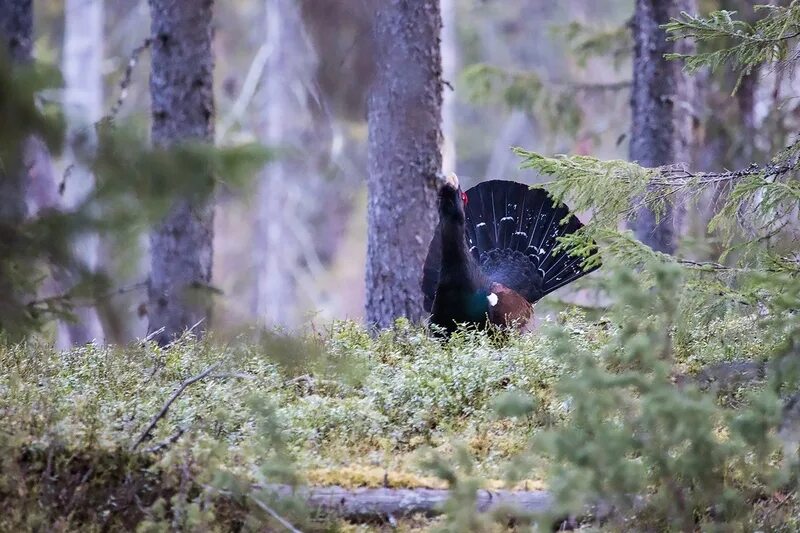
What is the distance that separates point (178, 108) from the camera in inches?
346

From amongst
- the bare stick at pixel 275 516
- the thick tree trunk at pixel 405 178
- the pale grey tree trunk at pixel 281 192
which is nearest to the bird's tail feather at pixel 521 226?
the thick tree trunk at pixel 405 178

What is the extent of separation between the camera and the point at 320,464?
4.82m

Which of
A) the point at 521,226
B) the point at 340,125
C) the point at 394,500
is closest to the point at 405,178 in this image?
the point at 521,226

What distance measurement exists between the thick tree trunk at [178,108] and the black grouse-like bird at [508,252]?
227 centimetres

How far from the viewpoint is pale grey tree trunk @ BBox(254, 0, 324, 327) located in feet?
68.1

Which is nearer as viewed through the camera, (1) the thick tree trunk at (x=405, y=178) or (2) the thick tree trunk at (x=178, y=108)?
(1) the thick tree trunk at (x=405, y=178)

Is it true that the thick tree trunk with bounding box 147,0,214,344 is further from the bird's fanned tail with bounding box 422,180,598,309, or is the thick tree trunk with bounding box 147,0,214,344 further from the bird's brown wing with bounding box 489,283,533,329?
the bird's brown wing with bounding box 489,283,533,329

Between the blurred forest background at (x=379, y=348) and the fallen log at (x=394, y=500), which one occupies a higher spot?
the blurred forest background at (x=379, y=348)

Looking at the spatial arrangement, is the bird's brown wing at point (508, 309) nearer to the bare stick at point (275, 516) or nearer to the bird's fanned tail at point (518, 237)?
the bird's fanned tail at point (518, 237)

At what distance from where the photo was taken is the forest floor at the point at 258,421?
4250 mm

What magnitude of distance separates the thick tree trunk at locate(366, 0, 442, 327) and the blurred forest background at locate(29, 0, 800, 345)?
11.3ft

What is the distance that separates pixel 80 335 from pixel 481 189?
22.3 feet

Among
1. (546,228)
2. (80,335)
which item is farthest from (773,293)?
(80,335)

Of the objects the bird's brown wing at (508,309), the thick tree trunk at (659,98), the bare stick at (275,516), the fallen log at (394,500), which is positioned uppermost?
the thick tree trunk at (659,98)
